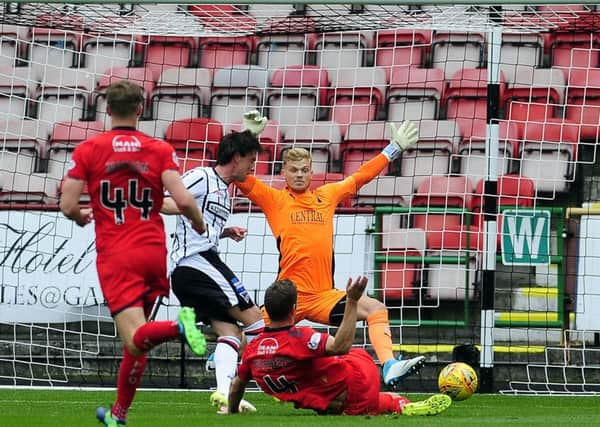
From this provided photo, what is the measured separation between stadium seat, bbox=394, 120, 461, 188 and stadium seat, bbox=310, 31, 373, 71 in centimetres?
109

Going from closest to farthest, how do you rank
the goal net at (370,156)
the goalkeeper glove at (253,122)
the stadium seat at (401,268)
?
the goalkeeper glove at (253,122) → the goal net at (370,156) → the stadium seat at (401,268)

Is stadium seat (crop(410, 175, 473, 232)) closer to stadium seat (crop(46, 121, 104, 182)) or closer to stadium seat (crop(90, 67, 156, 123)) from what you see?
stadium seat (crop(90, 67, 156, 123))

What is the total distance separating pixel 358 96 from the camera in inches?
593

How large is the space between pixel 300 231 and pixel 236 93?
5.47 metres

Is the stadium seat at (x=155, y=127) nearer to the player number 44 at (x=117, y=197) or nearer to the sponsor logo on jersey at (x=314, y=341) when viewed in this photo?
the sponsor logo on jersey at (x=314, y=341)

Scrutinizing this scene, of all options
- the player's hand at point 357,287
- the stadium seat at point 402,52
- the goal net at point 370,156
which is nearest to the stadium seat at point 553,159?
the goal net at point 370,156

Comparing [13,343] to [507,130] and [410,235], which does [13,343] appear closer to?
[410,235]

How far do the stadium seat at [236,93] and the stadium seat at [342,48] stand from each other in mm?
717

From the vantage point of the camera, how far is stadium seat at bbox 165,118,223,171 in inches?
553

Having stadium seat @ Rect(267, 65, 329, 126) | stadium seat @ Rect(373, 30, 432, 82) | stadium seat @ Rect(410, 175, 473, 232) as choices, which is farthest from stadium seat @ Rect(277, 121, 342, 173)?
stadium seat @ Rect(373, 30, 432, 82)

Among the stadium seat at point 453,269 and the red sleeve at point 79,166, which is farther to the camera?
the stadium seat at point 453,269

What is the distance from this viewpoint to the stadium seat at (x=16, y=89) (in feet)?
48.1

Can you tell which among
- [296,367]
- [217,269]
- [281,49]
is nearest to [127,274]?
[296,367]

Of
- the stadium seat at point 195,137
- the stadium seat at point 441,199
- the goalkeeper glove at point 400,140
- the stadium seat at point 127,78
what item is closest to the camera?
the goalkeeper glove at point 400,140
